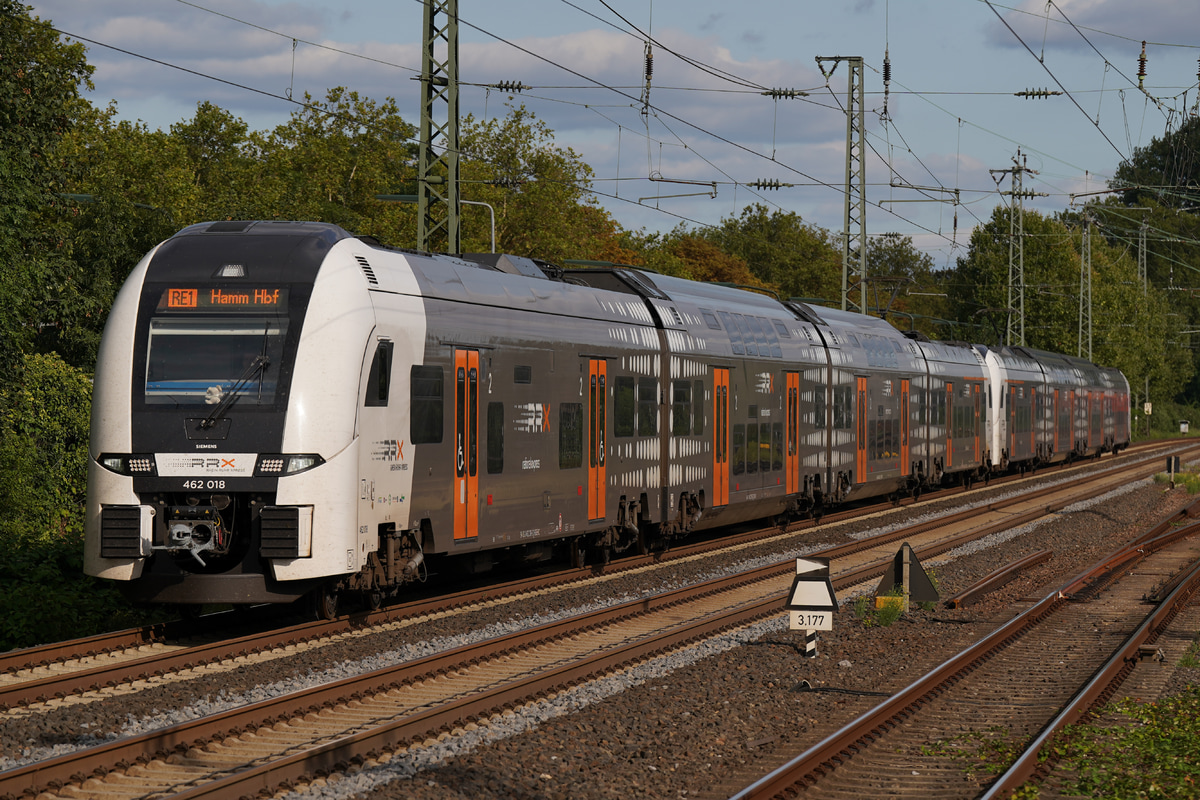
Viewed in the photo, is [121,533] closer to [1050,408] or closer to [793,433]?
[793,433]

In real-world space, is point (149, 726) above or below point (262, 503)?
below

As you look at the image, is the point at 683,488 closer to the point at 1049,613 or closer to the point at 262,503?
the point at 1049,613

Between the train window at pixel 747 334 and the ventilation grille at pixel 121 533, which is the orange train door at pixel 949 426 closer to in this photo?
the train window at pixel 747 334

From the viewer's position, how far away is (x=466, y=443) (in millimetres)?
14961

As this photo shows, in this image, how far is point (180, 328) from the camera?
1275 centimetres

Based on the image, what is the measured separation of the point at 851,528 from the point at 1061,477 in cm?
2266

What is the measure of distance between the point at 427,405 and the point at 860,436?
56.6 ft

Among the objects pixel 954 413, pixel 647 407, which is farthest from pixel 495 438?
pixel 954 413

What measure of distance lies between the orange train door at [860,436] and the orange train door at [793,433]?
3976 millimetres

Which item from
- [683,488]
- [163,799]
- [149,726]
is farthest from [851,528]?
[163,799]

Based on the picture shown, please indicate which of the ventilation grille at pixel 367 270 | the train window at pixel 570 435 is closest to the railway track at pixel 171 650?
the train window at pixel 570 435

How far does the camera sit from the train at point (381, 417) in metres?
12.5

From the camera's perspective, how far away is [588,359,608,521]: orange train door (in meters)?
18.0

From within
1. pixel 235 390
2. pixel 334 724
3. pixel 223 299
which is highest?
pixel 223 299
